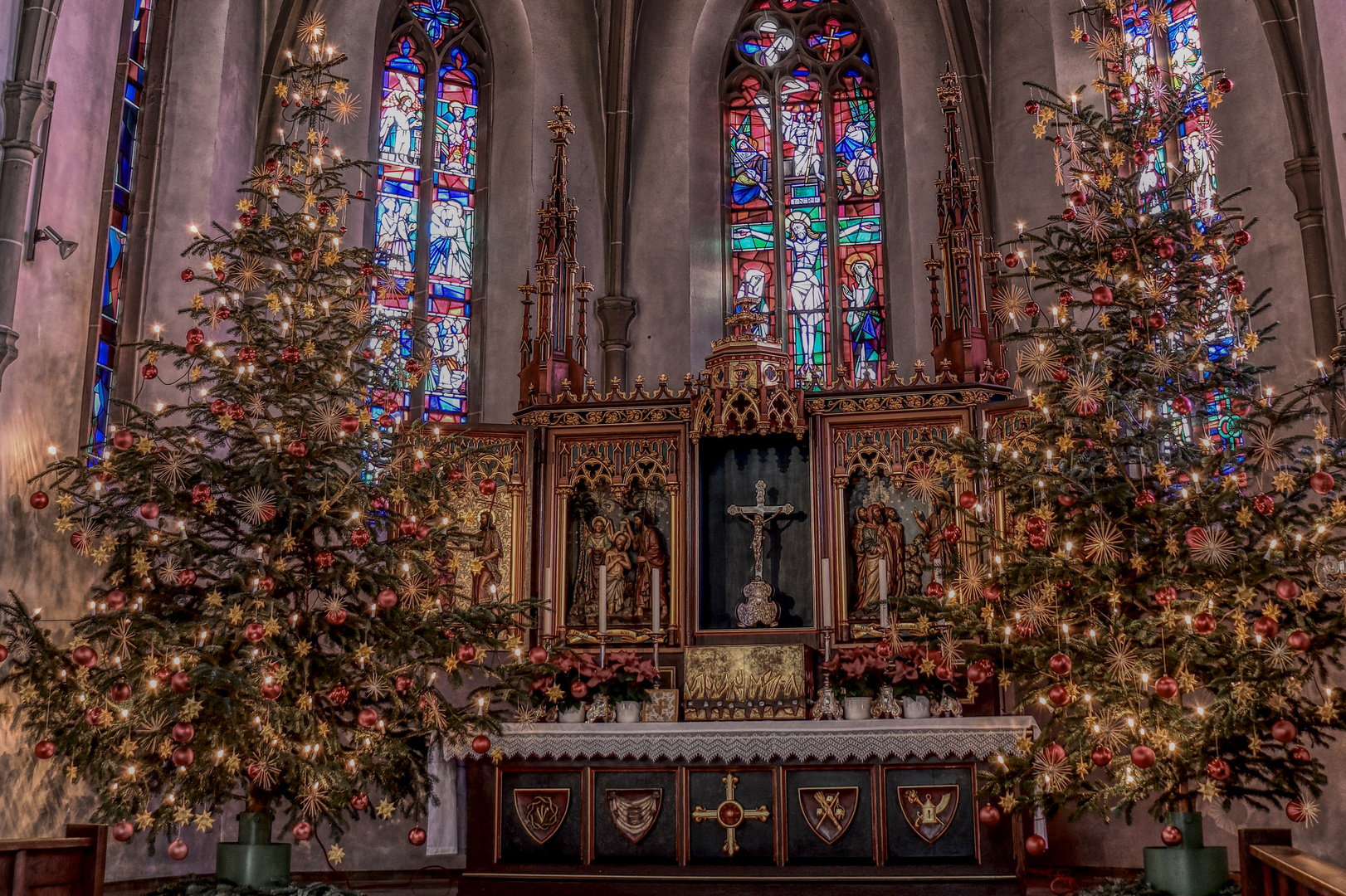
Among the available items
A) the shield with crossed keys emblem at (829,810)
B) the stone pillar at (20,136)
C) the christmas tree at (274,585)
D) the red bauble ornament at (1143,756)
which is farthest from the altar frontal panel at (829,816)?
the stone pillar at (20,136)

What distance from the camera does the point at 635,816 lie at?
27.7 feet

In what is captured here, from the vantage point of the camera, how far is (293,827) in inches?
280

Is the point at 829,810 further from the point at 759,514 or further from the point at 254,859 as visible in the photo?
the point at 254,859

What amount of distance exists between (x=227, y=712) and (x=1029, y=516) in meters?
4.10

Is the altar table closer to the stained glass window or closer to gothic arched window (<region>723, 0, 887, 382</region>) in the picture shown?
the stained glass window

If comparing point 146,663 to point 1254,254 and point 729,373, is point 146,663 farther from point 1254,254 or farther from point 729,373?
point 1254,254

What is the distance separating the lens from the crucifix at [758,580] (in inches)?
388

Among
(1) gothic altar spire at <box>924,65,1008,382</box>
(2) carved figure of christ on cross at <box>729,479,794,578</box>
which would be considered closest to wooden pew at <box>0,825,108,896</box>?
(2) carved figure of christ on cross at <box>729,479,794,578</box>

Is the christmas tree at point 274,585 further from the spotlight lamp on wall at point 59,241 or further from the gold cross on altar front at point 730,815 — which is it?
the gold cross on altar front at point 730,815

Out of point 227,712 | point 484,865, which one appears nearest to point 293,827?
point 227,712

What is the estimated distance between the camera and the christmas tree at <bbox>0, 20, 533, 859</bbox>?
22.3ft

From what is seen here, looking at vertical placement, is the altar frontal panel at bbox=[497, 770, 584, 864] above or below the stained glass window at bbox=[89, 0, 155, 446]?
below

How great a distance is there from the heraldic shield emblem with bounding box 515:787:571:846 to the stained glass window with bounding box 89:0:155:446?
160 inches

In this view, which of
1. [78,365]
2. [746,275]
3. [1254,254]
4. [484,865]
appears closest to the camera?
[484,865]
